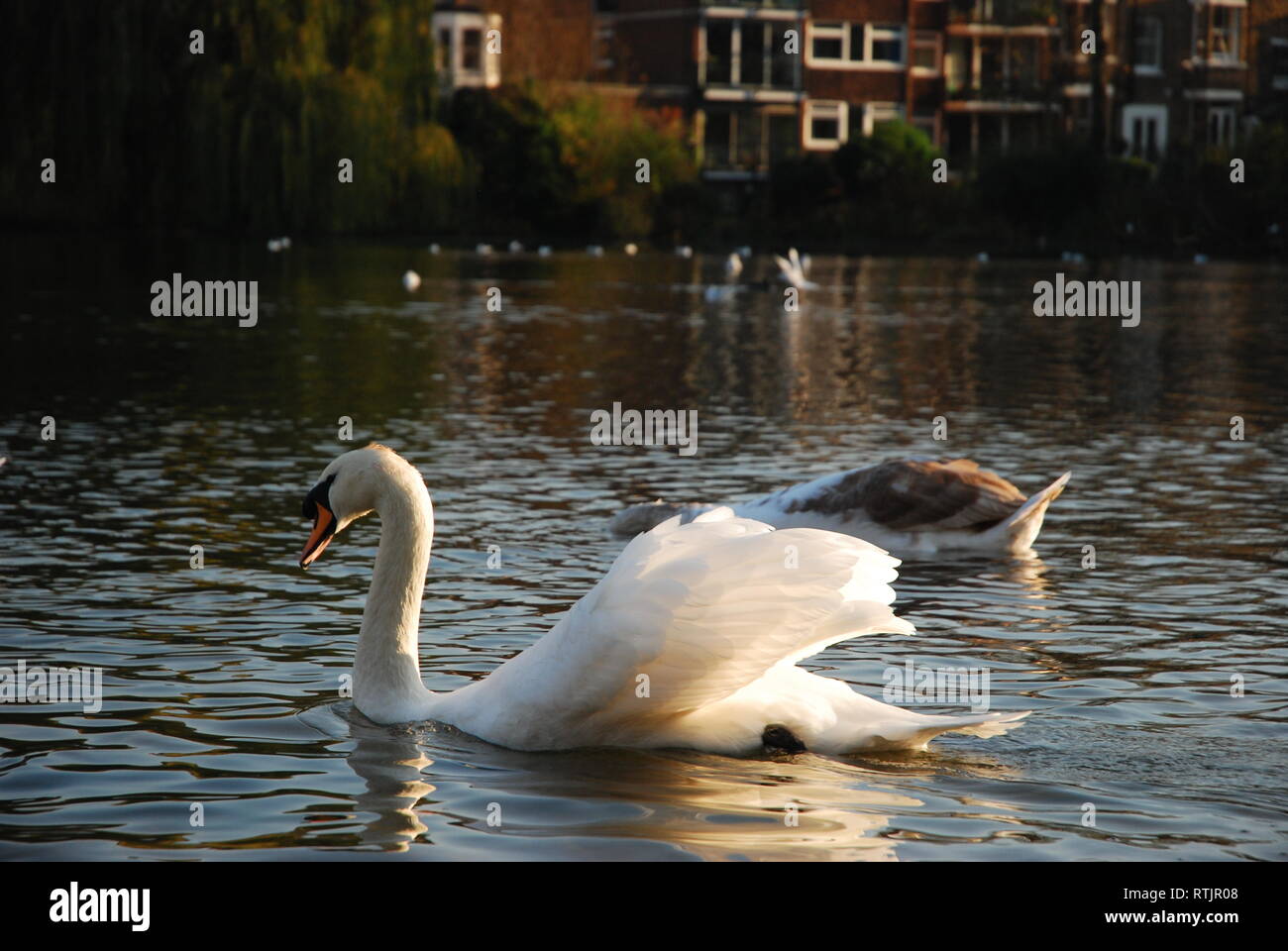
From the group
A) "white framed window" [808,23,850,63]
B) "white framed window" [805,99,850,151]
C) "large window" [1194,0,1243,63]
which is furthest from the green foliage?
"large window" [1194,0,1243,63]

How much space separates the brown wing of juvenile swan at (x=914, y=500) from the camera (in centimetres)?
1248

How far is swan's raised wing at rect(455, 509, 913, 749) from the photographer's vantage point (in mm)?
6895

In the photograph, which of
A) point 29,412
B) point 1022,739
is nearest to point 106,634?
point 1022,739

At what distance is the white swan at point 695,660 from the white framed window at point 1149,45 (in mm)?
78806

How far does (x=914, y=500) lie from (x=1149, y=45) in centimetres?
7483

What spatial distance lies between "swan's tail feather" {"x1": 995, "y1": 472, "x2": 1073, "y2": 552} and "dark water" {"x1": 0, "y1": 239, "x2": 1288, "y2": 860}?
18cm

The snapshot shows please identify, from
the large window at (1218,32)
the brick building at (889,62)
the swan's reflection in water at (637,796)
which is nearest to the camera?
the swan's reflection in water at (637,796)

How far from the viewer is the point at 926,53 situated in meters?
80.8

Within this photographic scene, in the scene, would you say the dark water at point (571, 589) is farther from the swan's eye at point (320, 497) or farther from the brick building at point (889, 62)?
the brick building at point (889, 62)

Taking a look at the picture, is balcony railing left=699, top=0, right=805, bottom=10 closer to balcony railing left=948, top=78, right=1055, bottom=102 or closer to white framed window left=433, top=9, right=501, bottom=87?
balcony railing left=948, top=78, right=1055, bottom=102

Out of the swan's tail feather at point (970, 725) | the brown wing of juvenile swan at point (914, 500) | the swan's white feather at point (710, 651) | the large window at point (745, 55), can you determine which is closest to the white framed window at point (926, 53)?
the large window at point (745, 55)

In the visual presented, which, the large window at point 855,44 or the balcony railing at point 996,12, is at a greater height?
the balcony railing at point 996,12

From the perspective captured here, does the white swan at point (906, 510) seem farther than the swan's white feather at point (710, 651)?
Yes

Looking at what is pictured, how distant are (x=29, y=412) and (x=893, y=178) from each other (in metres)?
52.2
